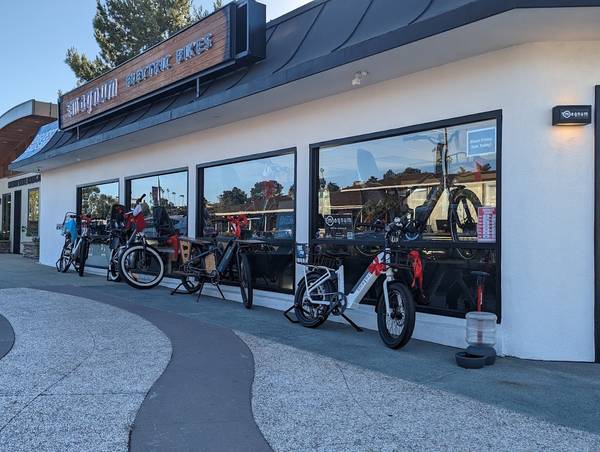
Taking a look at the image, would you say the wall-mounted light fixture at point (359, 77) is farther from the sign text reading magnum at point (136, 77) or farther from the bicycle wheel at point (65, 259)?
the bicycle wheel at point (65, 259)

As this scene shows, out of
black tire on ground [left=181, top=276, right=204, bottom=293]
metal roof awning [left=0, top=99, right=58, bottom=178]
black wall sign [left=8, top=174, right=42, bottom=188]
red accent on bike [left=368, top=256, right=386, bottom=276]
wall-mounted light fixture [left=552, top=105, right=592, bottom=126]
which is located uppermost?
metal roof awning [left=0, top=99, right=58, bottom=178]

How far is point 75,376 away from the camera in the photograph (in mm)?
4570

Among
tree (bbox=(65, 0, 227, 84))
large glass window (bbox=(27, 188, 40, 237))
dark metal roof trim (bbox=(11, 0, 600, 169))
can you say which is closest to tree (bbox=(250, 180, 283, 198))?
dark metal roof trim (bbox=(11, 0, 600, 169))

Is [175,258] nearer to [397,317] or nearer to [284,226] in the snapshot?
[284,226]

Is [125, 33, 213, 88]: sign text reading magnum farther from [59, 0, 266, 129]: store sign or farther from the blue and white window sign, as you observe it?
the blue and white window sign

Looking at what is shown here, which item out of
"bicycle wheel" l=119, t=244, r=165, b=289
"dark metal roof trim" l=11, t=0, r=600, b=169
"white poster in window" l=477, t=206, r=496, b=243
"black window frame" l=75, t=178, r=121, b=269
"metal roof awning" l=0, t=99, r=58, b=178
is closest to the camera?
"dark metal roof trim" l=11, t=0, r=600, b=169

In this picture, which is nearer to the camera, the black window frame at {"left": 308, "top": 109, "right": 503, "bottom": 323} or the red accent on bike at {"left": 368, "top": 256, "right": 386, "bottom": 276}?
the black window frame at {"left": 308, "top": 109, "right": 503, "bottom": 323}

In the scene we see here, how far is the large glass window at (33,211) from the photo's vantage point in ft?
67.6

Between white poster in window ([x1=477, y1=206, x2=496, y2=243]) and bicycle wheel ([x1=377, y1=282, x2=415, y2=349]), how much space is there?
41.0 inches

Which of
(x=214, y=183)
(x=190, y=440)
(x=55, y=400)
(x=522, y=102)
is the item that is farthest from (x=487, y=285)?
(x=214, y=183)

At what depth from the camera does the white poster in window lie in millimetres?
5715

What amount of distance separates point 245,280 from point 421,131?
3.36 m

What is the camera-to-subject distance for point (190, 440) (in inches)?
132

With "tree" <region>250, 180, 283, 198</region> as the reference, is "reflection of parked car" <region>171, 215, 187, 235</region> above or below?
below
